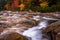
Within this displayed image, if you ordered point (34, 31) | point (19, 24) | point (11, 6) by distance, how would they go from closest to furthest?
point (34, 31) < point (19, 24) < point (11, 6)

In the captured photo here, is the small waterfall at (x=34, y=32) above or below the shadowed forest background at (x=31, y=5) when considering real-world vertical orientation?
below

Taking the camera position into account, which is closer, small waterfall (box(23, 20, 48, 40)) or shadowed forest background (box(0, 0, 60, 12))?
small waterfall (box(23, 20, 48, 40))

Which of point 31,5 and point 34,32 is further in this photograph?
point 31,5

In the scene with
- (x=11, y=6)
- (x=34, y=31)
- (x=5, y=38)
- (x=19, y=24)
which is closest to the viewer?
(x=5, y=38)

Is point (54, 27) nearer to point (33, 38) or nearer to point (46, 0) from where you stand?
point (33, 38)

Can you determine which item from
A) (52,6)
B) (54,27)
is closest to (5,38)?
(54,27)

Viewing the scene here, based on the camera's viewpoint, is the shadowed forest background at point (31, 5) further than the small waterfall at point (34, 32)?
Yes

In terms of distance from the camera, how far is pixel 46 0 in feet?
53.2

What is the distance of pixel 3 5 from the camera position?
19500mm

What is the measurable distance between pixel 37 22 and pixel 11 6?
9.43 meters

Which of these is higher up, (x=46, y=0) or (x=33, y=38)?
(x=46, y=0)

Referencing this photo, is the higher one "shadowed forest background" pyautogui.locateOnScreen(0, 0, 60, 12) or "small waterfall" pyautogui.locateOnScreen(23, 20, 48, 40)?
"shadowed forest background" pyautogui.locateOnScreen(0, 0, 60, 12)

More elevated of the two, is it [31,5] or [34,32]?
[31,5]

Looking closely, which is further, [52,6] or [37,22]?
[52,6]
